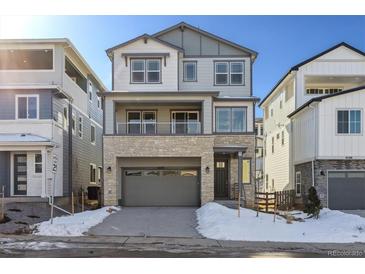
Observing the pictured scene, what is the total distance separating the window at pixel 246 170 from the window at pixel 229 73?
15.1ft

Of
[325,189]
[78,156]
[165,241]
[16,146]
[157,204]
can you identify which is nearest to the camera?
[165,241]

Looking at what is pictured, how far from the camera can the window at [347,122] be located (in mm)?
21766

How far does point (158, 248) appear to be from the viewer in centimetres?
1198

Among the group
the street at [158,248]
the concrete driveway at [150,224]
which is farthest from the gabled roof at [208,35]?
the street at [158,248]

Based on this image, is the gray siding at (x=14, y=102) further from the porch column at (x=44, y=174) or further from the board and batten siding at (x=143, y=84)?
the board and batten siding at (x=143, y=84)

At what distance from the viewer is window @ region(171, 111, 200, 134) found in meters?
23.0

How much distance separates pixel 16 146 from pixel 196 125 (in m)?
9.02

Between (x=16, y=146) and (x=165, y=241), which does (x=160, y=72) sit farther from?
(x=165, y=241)

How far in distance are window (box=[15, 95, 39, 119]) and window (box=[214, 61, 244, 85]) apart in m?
9.98

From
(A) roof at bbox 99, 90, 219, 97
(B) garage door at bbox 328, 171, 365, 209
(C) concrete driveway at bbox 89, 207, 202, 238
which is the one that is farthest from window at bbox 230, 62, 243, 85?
(C) concrete driveway at bbox 89, 207, 202, 238

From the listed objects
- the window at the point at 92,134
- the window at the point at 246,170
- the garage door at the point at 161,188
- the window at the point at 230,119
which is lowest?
the garage door at the point at 161,188

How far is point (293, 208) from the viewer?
2378 cm
